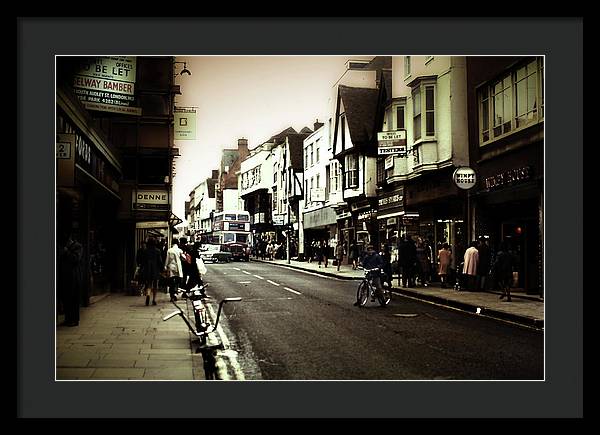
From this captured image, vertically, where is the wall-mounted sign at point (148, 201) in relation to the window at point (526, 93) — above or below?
below

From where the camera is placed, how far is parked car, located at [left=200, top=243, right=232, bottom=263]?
48.8 metres

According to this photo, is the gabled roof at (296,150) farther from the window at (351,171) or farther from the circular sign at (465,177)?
the circular sign at (465,177)

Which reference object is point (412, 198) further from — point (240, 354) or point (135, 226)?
point (240, 354)

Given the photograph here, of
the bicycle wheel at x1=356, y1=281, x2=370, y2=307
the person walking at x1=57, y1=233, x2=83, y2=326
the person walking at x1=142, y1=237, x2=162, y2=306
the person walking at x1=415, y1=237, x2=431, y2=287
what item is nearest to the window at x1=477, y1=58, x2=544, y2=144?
the person walking at x1=415, y1=237, x2=431, y2=287

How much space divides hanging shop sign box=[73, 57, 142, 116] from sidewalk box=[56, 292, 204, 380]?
4.73 metres

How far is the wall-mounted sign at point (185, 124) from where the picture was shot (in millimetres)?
18922

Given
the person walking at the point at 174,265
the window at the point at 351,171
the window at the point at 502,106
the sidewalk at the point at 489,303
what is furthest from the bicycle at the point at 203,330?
the window at the point at 351,171

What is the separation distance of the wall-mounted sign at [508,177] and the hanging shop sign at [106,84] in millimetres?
10170

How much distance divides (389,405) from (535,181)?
11.7 meters

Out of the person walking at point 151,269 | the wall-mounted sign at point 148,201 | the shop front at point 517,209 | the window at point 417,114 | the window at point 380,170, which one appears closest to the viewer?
the person walking at point 151,269

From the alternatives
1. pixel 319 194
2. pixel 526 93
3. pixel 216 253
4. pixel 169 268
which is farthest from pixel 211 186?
Answer: pixel 526 93

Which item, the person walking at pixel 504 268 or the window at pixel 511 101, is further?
the window at pixel 511 101

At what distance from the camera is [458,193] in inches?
920
